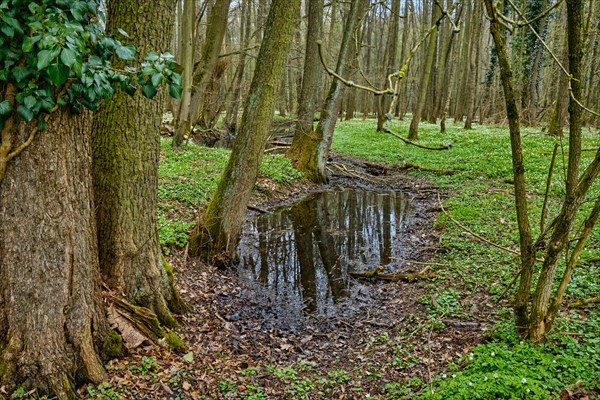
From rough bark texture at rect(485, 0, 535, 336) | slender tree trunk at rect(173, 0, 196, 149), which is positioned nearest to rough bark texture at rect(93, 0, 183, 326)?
rough bark texture at rect(485, 0, 535, 336)

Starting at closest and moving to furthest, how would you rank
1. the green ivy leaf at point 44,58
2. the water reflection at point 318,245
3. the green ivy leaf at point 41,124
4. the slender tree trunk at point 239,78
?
the green ivy leaf at point 44,58 → the green ivy leaf at point 41,124 → the water reflection at point 318,245 → the slender tree trunk at point 239,78

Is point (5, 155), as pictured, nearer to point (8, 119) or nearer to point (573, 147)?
point (8, 119)

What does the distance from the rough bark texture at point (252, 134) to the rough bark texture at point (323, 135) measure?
5963 millimetres

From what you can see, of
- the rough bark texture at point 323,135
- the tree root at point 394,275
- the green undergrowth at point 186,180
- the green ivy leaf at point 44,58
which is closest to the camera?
the green ivy leaf at point 44,58

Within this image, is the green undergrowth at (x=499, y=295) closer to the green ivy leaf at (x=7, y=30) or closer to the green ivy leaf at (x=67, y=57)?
the green ivy leaf at (x=67, y=57)

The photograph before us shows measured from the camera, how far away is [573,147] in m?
3.59

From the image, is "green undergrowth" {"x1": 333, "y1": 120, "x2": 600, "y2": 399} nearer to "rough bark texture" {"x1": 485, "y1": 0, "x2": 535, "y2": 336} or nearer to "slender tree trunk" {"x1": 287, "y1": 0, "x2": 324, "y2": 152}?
"rough bark texture" {"x1": 485, "y1": 0, "x2": 535, "y2": 336}

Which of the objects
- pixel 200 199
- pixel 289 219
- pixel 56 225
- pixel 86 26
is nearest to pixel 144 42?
pixel 86 26

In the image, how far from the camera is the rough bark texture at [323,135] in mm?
12953

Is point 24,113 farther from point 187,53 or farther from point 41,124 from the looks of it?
point 187,53

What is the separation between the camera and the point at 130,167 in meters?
4.03

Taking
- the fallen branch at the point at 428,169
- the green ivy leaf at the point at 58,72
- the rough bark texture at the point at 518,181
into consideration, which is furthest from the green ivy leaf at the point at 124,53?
the fallen branch at the point at 428,169

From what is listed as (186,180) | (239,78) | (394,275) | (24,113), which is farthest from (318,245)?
(239,78)

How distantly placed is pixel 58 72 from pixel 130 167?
1.59 metres
